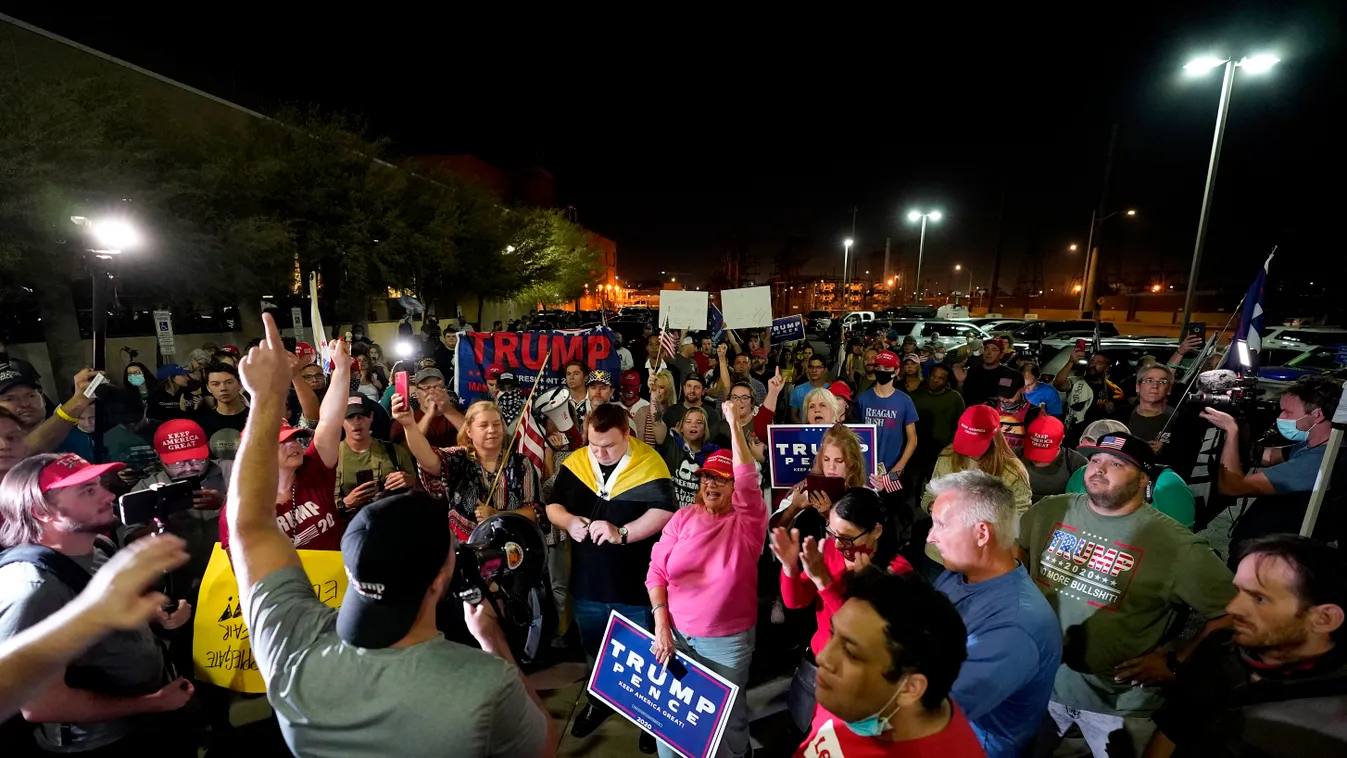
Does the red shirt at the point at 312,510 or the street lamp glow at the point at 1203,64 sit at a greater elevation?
the street lamp glow at the point at 1203,64

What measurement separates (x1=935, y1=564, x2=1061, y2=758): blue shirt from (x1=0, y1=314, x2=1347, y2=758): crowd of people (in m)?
0.01

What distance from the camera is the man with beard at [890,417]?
5.86 meters

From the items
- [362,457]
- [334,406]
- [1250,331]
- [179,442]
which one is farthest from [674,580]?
[1250,331]

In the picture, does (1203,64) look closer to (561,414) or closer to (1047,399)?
(1047,399)

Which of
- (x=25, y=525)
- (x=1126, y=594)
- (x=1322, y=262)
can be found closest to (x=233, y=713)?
(x=25, y=525)

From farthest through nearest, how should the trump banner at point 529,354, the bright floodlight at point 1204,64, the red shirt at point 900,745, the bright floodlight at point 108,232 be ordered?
the bright floodlight at point 1204,64
the trump banner at point 529,354
the bright floodlight at point 108,232
the red shirt at point 900,745

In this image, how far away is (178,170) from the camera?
1325 centimetres

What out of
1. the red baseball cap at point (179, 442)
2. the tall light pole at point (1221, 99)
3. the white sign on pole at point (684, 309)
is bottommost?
the red baseball cap at point (179, 442)

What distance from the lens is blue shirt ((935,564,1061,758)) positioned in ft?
6.43

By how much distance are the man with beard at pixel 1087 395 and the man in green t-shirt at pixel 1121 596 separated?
5.16 m

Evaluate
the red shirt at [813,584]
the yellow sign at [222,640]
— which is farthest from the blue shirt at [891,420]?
the yellow sign at [222,640]

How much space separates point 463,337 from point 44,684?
17.4 feet

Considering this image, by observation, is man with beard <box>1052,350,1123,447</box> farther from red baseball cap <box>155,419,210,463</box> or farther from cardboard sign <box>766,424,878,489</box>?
red baseball cap <box>155,419,210,463</box>

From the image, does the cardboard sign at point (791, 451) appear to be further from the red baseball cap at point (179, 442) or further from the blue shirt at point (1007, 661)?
the red baseball cap at point (179, 442)
